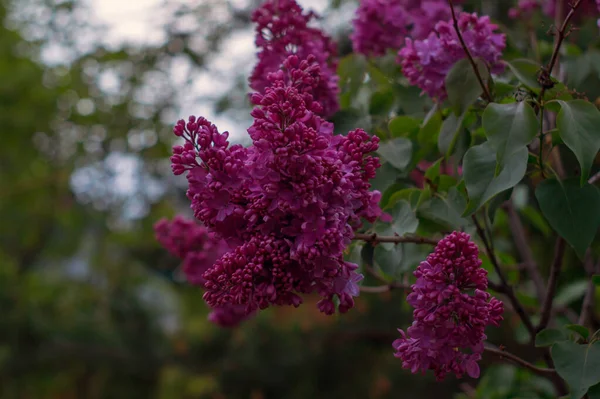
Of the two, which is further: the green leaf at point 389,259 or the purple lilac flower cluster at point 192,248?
the purple lilac flower cluster at point 192,248

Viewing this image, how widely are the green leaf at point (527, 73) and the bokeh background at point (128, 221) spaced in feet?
4.25

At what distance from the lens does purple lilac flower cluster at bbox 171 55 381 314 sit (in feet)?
2.06

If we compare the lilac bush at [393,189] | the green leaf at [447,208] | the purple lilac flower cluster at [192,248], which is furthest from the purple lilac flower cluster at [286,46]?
the purple lilac flower cluster at [192,248]

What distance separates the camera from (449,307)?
626 millimetres

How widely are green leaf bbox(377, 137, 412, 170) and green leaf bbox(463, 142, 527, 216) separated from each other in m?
0.15

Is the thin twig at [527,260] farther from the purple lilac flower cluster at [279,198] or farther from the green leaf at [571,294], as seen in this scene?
the purple lilac flower cluster at [279,198]

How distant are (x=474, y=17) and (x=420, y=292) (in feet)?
1.55

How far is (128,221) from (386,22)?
313 centimetres

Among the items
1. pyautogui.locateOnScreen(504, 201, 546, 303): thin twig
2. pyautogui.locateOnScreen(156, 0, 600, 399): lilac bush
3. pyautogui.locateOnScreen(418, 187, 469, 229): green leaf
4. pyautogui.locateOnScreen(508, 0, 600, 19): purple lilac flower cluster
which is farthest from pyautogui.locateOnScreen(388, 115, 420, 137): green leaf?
pyautogui.locateOnScreen(508, 0, 600, 19): purple lilac flower cluster

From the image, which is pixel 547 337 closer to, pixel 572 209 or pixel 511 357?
pixel 511 357

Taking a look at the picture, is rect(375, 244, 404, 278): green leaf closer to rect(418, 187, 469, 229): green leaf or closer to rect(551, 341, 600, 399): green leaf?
rect(418, 187, 469, 229): green leaf

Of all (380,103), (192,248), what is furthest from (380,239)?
(192,248)

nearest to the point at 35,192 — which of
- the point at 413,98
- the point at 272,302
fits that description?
the point at 413,98

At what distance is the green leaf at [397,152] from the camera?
879 millimetres
